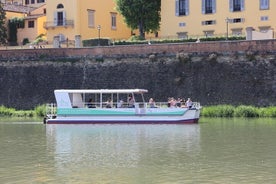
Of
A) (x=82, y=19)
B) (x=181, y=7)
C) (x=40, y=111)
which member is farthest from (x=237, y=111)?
(x=82, y=19)

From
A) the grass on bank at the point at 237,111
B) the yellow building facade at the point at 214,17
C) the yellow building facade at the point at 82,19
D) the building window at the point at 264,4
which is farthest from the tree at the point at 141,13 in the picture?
the grass on bank at the point at 237,111

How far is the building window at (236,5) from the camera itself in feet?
216

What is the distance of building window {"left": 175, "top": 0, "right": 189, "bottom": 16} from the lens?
6925 cm

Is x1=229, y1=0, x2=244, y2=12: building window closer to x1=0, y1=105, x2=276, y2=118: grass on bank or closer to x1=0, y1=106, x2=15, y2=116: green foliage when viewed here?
x1=0, y1=105, x2=276, y2=118: grass on bank

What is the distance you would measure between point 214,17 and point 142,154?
4079 centimetres

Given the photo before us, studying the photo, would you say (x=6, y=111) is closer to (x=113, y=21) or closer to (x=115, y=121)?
(x=115, y=121)

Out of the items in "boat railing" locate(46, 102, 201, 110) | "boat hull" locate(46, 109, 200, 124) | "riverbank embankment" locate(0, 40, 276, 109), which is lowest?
"boat hull" locate(46, 109, 200, 124)

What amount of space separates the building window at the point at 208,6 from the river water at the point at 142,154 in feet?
82.0

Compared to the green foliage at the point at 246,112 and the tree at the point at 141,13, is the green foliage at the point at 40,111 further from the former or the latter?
the tree at the point at 141,13

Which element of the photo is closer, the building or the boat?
the boat

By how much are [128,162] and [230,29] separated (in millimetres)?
42390

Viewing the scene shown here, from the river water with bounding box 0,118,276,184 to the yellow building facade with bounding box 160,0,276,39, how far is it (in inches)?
886

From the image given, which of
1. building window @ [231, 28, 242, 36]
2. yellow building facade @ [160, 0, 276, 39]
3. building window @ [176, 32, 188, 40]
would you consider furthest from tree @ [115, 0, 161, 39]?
building window @ [231, 28, 242, 36]

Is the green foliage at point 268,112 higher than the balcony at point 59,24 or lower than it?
lower
